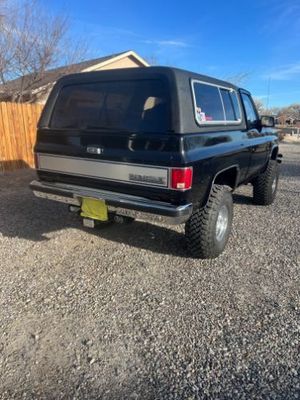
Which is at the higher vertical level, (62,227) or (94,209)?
(94,209)

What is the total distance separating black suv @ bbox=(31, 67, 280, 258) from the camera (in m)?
3.13

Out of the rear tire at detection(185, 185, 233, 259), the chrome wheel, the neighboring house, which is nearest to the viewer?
the rear tire at detection(185, 185, 233, 259)

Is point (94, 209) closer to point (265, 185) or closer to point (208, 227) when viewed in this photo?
point (208, 227)

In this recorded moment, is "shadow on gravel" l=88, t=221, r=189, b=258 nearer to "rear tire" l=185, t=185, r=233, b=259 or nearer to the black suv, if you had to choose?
"rear tire" l=185, t=185, r=233, b=259

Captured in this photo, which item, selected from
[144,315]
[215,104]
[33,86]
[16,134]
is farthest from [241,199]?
[33,86]

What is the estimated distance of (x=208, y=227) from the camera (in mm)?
3680

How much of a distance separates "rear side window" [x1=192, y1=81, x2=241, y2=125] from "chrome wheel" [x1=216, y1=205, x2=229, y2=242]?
1073 mm

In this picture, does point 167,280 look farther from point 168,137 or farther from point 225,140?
point 225,140

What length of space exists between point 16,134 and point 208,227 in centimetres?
746

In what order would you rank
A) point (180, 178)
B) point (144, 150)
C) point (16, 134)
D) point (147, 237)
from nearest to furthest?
1. point (180, 178)
2. point (144, 150)
3. point (147, 237)
4. point (16, 134)

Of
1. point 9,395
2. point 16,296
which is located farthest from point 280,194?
point 9,395

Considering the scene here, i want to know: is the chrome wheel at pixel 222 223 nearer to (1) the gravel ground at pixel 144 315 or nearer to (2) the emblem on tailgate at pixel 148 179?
(1) the gravel ground at pixel 144 315

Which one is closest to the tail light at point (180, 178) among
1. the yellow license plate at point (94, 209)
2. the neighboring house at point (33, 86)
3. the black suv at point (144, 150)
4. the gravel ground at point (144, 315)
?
the black suv at point (144, 150)

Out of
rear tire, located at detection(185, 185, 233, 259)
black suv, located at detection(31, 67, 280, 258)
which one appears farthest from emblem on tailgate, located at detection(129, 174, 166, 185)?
rear tire, located at detection(185, 185, 233, 259)
